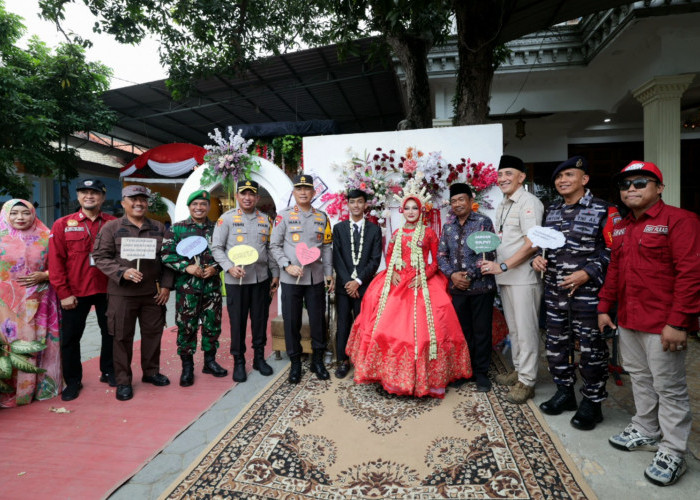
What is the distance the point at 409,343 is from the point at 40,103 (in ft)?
31.7

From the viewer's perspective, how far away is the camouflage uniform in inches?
148

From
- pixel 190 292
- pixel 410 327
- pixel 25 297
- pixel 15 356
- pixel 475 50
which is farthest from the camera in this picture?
pixel 475 50

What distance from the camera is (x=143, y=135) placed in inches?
535

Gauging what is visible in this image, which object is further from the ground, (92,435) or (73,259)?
(73,259)

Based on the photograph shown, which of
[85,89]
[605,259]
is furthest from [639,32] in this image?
[85,89]

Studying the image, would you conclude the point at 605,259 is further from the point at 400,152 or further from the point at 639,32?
the point at 639,32

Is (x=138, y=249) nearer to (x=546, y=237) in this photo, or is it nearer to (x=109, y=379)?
(x=109, y=379)

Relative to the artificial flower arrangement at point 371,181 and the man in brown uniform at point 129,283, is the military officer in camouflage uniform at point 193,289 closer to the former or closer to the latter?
the man in brown uniform at point 129,283

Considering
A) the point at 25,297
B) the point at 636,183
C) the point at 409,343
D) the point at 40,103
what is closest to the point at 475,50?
the point at 636,183

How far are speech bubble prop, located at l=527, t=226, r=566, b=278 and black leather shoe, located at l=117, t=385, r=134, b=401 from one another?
3.77 metres

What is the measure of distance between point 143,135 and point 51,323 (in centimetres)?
1196

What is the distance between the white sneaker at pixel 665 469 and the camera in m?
2.18

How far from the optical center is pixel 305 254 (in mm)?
3729

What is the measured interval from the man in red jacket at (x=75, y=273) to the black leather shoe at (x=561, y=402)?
13.5 ft
